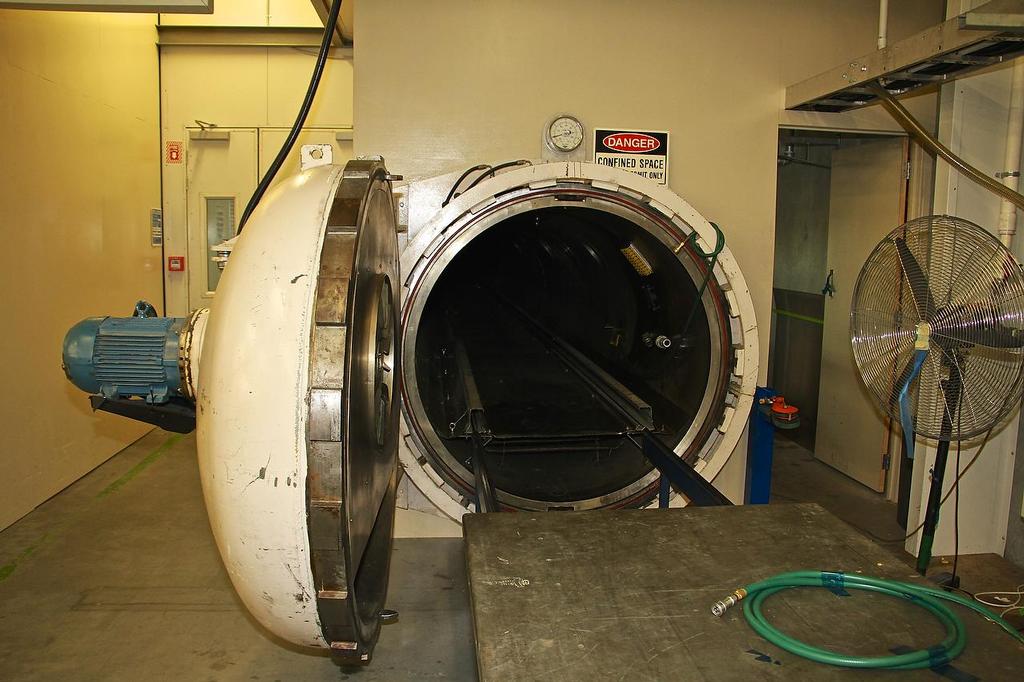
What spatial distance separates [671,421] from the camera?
3287mm

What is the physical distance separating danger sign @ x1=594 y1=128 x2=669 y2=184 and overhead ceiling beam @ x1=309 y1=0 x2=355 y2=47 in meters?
1.60

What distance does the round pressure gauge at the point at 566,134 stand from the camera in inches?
115

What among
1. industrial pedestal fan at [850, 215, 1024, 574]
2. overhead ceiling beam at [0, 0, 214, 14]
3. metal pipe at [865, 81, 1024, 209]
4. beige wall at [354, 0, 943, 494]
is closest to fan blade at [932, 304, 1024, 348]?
industrial pedestal fan at [850, 215, 1024, 574]

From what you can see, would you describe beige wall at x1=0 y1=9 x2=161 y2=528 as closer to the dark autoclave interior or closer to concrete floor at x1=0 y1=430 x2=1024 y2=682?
concrete floor at x1=0 y1=430 x2=1024 y2=682

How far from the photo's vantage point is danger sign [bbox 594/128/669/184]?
9.79 feet

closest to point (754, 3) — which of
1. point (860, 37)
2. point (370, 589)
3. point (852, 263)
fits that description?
point (860, 37)

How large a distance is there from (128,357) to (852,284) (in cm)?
366

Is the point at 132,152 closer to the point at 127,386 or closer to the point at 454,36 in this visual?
the point at 454,36

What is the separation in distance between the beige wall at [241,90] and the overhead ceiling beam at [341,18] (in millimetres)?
226

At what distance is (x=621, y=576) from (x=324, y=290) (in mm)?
837

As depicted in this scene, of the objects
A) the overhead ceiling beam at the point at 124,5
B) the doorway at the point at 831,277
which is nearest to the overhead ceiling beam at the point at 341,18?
the overhead ceiling beam at the point at 124,5

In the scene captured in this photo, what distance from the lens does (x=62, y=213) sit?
13.0 feet

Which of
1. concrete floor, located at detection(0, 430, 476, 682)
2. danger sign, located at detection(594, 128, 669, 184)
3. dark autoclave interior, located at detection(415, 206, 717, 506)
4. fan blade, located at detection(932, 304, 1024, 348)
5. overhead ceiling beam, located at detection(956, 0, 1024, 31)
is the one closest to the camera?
overhead ceiling beam, located at detection(956, 0, 1024, 31)

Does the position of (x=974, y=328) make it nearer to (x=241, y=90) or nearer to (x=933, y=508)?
(x=933, y=508)
